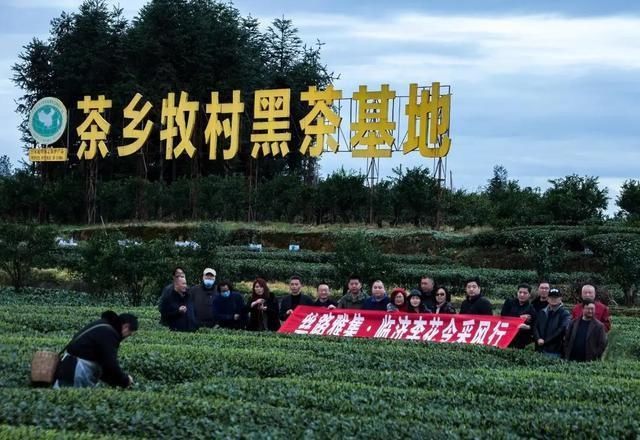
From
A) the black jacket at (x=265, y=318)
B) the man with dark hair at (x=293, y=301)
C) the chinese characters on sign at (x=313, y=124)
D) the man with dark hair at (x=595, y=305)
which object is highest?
the chinese characters on sign at (x=313, y=124)

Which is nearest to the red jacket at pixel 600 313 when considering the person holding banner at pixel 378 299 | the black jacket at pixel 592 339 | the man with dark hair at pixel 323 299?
the black jacket at pixel 592 339

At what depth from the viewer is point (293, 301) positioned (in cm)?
1557

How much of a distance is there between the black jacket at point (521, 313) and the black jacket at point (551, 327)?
0.79 feet

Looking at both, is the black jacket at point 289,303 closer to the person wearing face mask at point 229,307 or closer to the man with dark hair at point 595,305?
the person wearing face mask at point 229,307

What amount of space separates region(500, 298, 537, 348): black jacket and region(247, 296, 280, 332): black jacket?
361cm

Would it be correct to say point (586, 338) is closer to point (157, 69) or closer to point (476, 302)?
point (476, 302)

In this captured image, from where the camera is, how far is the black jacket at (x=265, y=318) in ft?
50.4

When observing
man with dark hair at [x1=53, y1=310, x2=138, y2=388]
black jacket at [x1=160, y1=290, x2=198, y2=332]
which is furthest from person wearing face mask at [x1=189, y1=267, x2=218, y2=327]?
man with dark hair at [x1=53, y1=310, x2=138, y2=388]

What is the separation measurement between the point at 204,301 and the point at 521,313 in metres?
4.88

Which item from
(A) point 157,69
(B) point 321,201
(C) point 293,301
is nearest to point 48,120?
(A) point 157,69

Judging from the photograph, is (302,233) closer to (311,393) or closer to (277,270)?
(277,270)

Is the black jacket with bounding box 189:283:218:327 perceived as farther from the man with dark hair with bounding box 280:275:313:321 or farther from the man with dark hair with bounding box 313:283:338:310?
the man with dark hair with bounding box 313:283:338:310

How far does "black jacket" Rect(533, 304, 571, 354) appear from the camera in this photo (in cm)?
1294

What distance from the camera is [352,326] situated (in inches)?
604
